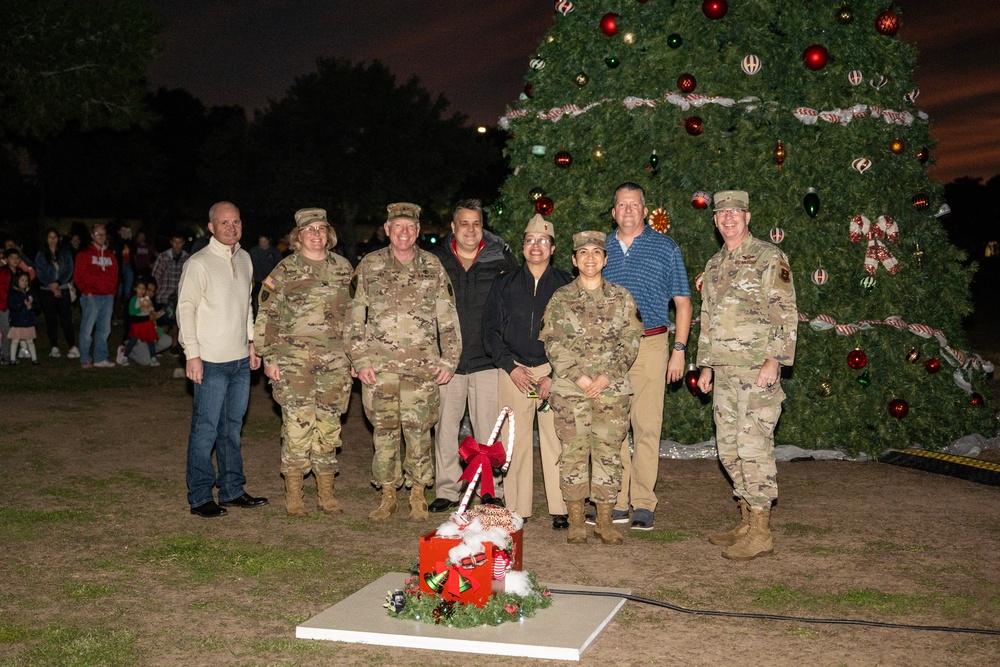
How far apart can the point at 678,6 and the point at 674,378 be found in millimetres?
4315

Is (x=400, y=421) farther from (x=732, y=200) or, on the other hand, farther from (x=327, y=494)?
(x=732, y=200)

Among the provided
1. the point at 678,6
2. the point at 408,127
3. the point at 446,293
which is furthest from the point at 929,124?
the point at 408,127

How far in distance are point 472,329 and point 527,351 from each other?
2.42 ft

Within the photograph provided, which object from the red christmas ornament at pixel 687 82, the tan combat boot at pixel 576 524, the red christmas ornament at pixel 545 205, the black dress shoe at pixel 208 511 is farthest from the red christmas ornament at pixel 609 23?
the black dress shoe at pixel 208 511

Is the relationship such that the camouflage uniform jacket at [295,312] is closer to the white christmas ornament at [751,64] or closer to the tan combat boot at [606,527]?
the tan combat boot at [606,527]

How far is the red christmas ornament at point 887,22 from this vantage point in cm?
980

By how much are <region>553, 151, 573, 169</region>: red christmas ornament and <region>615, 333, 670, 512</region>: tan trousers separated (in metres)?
3.20

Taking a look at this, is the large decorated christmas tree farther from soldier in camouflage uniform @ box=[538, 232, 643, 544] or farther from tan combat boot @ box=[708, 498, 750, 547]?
soldier in camouflage uniform @ box=[538, 232, 643, 544]

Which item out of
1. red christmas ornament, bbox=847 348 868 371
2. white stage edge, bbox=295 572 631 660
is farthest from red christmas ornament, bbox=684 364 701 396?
white stage edge, bbox=295 572 631 660

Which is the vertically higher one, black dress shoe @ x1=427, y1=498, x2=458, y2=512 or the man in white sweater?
the man in white sweater

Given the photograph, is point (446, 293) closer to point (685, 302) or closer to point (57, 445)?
point (685, 302)

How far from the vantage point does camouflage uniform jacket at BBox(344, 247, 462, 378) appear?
7734 millimetres

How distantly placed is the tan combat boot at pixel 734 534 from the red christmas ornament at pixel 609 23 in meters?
5.03

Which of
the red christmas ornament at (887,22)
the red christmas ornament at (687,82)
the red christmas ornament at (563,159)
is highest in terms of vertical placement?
the red christmas ornament at (887,22)
